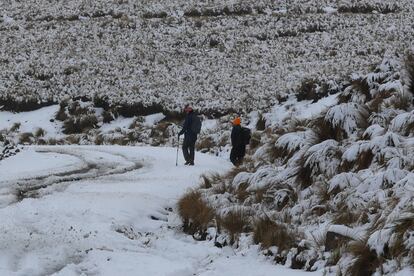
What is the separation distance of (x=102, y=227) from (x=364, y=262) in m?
4.47

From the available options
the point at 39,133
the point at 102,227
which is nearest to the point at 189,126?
the point at 102,227

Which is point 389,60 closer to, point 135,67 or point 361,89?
point 361,89

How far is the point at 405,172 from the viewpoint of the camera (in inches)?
302

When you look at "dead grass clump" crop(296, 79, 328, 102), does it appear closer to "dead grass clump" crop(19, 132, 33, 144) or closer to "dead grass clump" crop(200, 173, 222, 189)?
"dead grass clump" crop(19, 132, 33, 144)

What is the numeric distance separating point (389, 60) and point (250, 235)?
644 cm

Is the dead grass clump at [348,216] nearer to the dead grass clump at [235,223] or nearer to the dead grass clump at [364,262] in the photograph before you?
the dead grass clump at [364,262]

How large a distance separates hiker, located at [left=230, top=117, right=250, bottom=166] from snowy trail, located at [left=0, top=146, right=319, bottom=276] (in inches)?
86.3

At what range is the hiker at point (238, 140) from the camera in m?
16.2

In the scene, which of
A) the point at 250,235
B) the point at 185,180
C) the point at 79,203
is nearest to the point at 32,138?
the point at 185,180

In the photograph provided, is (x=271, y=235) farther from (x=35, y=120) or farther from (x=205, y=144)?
(x=35, y=120)

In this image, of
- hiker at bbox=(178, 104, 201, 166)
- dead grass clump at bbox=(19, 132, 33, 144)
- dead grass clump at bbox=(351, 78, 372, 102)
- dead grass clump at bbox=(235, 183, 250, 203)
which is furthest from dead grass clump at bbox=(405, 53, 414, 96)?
dead grass clump at bbox=(19, 132, 33, 144)

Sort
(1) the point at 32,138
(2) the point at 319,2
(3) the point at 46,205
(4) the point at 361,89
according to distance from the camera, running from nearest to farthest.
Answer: (3) the point at 46,205 < (4) the point at 361,89 < (1) the point at 32,138 < (2) the point at 319,2

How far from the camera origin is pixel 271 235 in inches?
303

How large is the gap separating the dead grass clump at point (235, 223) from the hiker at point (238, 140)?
23.5ft
